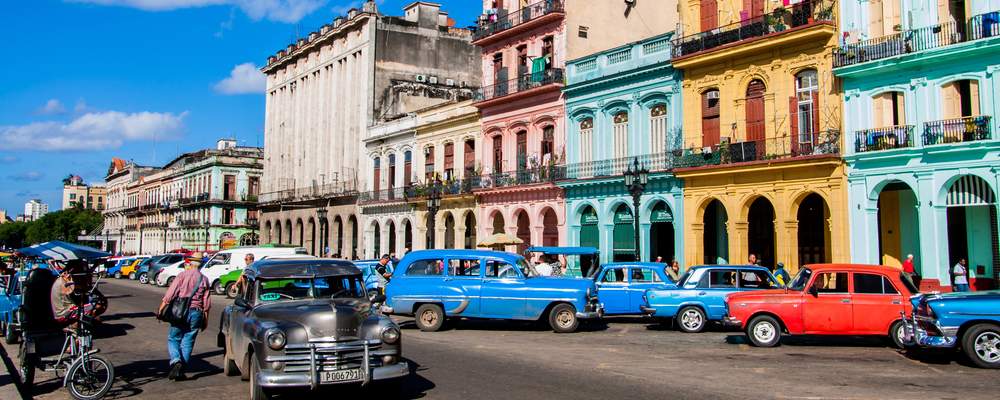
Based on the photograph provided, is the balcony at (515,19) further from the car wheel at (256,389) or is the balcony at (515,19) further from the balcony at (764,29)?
the car wheel at (256,389)

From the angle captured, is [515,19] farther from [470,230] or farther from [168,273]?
[168,273]

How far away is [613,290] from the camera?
19469 millimetres

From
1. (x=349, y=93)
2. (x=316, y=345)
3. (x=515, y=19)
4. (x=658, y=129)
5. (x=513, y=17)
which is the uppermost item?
(x=513, y=17)

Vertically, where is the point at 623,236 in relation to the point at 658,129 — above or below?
below

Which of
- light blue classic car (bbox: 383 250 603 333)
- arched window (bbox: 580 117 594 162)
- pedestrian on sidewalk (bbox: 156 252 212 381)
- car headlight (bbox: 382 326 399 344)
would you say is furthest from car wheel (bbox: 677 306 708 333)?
arched window (bbox: 580 117 594 162)

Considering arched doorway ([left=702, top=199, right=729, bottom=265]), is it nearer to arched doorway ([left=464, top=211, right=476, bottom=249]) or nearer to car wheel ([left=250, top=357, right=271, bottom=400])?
arched doorway ([left=464, top=211, right=476, bottom=249])

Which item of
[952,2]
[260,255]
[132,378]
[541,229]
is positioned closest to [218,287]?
[260,255]

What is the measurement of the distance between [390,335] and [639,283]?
11.4 m

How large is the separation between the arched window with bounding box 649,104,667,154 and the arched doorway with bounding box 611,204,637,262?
2.64 metres

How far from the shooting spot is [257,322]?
30.5ft

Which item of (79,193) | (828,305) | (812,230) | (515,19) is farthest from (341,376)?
(79,193)

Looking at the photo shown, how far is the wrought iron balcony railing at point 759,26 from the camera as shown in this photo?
24219 mm

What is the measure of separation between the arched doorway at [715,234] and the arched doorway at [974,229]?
22.5 feet

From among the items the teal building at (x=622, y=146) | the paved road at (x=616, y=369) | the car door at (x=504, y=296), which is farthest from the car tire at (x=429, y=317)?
the teal building at (x=622, y=146)
